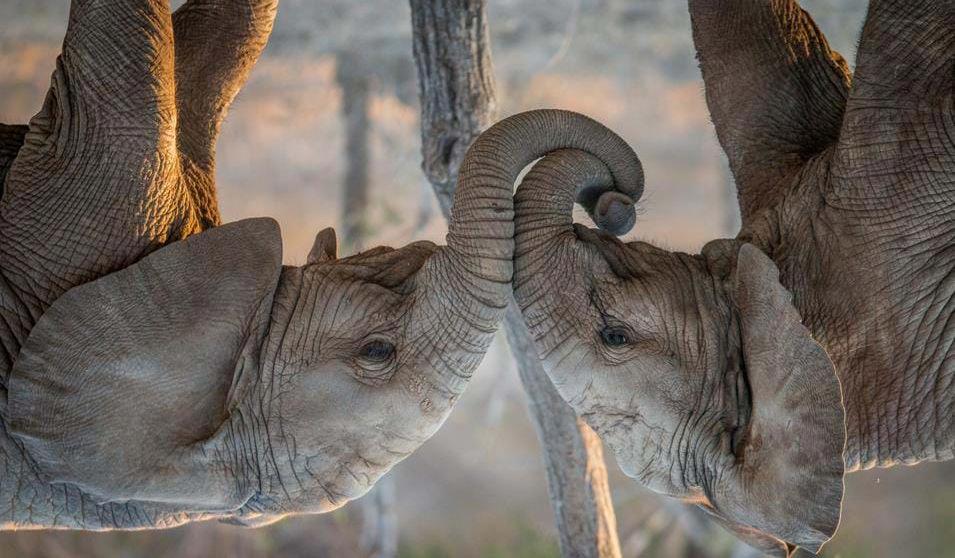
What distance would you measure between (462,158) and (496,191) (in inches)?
56.2

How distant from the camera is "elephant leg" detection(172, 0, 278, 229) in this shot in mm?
3906

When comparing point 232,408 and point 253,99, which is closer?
point 232,408

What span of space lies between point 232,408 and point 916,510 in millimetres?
9554

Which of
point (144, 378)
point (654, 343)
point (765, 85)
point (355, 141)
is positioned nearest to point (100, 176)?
point (144, 378)

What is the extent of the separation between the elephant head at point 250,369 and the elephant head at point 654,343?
0.11m

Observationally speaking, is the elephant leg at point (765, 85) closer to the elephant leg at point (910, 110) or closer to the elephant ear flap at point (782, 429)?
the elephant leg at point (910, 110)

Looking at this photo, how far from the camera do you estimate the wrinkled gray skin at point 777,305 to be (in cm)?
309

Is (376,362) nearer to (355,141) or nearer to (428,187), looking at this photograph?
(428,187)

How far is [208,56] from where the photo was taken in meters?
3.99

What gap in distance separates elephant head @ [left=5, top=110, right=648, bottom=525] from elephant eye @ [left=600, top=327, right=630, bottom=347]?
321mm

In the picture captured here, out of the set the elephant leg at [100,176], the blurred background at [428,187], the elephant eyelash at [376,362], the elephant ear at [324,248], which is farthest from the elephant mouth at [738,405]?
the blurred background at [428,187]

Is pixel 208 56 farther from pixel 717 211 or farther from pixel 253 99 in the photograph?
pixel 717 211

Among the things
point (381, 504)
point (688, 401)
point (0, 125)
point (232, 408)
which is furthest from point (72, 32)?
point (381, 504)

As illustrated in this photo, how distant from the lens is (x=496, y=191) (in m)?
3.02
